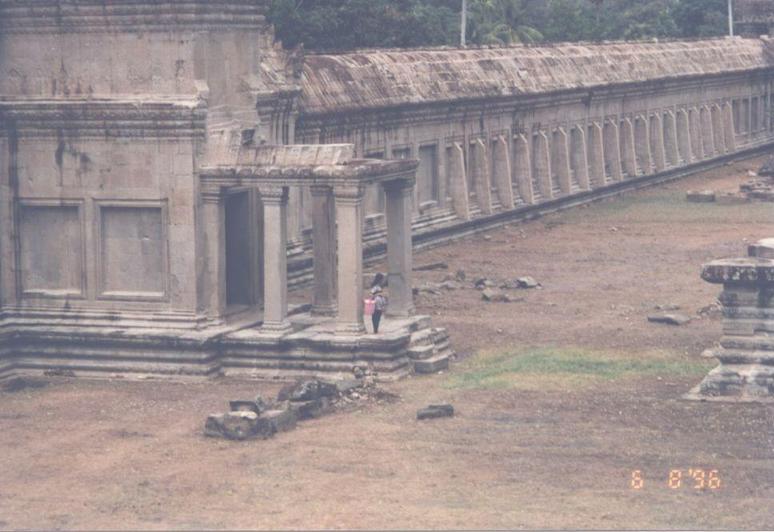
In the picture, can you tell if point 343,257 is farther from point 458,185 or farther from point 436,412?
point 458,185

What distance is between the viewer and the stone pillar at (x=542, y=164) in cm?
6016

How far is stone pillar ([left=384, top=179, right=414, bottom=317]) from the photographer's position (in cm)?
3506

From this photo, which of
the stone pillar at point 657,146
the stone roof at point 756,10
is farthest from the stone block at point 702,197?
the stone roof at point 756,10

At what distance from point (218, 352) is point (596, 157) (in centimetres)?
3382

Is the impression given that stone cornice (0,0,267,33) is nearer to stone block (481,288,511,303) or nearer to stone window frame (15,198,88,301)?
stone window frame (15,198,88,301)

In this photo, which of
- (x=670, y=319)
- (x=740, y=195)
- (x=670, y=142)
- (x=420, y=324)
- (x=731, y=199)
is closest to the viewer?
(x=420, y=324)

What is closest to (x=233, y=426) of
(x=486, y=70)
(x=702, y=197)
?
(x=486, y=70)

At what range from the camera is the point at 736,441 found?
2748 cm

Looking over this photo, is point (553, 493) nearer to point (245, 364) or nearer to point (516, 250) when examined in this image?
point (245, 364)

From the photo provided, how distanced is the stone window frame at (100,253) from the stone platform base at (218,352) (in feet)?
1.97

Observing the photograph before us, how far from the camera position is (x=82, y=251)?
3406 cm

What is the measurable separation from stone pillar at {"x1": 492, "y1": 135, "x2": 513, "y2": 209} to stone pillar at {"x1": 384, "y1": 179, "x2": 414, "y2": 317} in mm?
22187

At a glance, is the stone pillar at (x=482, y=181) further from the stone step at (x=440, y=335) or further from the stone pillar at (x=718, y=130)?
the stone pillar at (x=718, y=130)

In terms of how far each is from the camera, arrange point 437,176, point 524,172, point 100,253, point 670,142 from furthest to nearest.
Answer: point 670,142 → point 524,172 → point 437,176 → point 100,253
